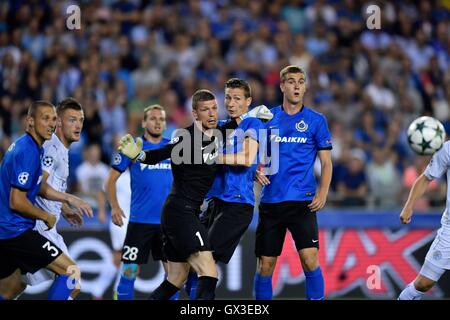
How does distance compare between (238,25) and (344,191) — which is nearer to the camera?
(344,191)

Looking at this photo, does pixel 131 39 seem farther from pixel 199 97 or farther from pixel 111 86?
pixel 199 97

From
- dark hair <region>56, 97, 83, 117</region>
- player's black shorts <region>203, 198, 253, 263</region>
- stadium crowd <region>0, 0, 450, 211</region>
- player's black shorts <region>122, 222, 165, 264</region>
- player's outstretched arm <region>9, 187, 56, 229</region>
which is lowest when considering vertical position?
player's black shorts <region>122, 222, 165, 264</region>

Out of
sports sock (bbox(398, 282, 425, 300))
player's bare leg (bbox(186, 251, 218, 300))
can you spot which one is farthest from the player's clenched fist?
sports sock (bbox(398, 282, 425, 300))

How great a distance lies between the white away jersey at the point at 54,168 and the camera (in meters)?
8.62

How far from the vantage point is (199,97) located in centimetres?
810

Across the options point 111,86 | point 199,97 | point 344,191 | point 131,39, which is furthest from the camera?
point 131,39

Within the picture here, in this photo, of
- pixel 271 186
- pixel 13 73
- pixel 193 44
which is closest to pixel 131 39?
pixel 193 44

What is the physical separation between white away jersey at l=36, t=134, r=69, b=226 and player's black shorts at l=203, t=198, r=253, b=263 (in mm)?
1614

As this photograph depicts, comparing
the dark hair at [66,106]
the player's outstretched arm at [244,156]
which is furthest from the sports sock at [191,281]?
the dark hair at [66,106]

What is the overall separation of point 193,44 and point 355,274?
19.0 ft

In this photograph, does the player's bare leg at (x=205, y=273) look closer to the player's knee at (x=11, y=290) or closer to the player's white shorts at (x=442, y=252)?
the player's knee at (x=11, y=290)

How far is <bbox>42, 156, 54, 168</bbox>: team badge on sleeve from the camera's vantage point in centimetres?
860

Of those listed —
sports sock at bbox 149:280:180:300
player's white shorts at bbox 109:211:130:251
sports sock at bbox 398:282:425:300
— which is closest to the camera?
sports sock at bbox 149:280:180:300

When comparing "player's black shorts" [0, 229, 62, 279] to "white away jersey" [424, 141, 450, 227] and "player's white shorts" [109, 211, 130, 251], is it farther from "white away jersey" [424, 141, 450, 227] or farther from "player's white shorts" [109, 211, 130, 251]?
"player's white shorts" [109, 211, 130, 251]
